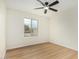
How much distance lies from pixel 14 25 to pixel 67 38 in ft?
11.7

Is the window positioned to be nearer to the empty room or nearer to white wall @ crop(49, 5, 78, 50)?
the empty room

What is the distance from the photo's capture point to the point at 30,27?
512cm

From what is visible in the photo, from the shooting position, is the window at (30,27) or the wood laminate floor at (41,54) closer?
the wood laminate floor at (41,54)

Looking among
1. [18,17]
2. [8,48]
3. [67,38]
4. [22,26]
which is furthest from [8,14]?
[67,38]

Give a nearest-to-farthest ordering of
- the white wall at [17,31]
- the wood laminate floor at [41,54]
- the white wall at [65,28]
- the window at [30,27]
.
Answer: the wood laminate floor at [41,54] < the white wall at [17,31] < the white wall at [65,28] < the window at [30,27]

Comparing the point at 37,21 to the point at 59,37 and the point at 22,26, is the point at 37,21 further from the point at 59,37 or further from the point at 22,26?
the point at 59,37

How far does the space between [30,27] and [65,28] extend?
8.39 ft

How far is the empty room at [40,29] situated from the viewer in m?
3.51

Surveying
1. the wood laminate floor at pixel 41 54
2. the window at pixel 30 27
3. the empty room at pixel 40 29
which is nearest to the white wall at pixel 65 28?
the empty room at pixel 40 29

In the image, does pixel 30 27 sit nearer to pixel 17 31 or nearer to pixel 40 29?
pixel 40 29

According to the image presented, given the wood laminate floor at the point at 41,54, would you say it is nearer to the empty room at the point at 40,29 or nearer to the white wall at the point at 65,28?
the empty room at the point at 40,29

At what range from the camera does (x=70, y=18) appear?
4312 mm

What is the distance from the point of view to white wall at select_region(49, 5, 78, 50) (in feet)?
13.4

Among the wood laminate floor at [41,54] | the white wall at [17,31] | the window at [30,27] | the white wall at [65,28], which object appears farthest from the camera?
the window at [30,27]
